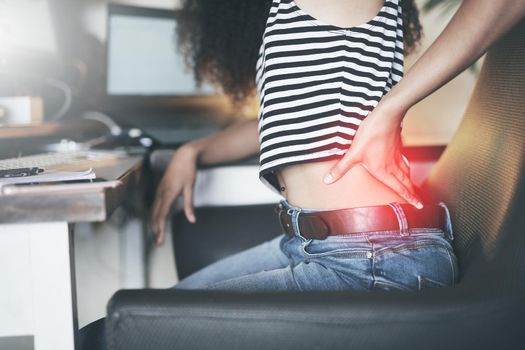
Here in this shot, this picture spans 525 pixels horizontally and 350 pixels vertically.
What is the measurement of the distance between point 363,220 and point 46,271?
418 millimetres

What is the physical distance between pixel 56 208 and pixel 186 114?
1344mm

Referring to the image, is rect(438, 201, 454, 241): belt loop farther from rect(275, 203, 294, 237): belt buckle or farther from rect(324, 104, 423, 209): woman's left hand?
rect(275, 203, 294, 237): belt buckle

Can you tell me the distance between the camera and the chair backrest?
2.28 feet

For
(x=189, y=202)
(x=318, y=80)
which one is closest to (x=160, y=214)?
(x=189, y=202)

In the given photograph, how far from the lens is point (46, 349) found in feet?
2.04

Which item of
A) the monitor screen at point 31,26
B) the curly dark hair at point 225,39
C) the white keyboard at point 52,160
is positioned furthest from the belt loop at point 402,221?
the monitor screen at point 31,26

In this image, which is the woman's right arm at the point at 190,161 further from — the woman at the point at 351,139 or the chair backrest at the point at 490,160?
the chair backrest at the point at 490,160

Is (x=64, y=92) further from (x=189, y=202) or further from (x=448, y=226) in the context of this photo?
(x=448, y=226)

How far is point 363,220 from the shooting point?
0.76 meters

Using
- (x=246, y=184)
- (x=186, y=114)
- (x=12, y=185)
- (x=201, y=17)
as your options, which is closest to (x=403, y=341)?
(x=12, y=185)

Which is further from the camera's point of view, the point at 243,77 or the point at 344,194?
the point at 243,77

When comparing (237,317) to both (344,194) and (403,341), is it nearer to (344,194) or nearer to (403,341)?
(403,341)

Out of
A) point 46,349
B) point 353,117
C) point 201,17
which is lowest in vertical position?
point 46,349

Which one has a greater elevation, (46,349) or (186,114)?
(186,114)
